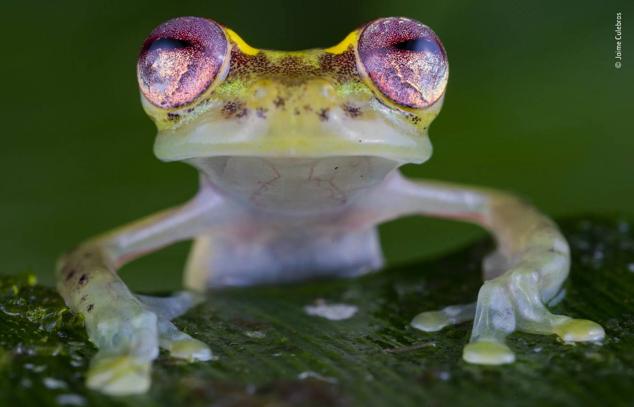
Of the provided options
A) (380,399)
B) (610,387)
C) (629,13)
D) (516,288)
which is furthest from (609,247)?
(629,13)

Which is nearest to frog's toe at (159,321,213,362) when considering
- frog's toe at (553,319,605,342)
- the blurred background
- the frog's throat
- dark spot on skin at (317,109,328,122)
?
the frog's throat

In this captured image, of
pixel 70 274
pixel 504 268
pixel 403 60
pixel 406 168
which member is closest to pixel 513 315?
pixel 504 268

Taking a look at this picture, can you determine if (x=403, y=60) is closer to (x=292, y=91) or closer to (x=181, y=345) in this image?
(x=292, y=91)

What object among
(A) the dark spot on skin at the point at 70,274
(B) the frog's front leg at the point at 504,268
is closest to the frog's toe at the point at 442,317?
(B) the frog's front leg at the point at 504,268

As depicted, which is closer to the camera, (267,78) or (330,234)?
(267,78)

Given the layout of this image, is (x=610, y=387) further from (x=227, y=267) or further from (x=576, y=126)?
(x=576, y=126)

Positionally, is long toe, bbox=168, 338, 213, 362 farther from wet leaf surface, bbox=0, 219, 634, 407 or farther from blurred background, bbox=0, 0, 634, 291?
blurred background, bbox=0, 0, 634, 291

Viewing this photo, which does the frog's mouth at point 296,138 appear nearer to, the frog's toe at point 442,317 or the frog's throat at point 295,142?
the frog's throat at point 295,142
